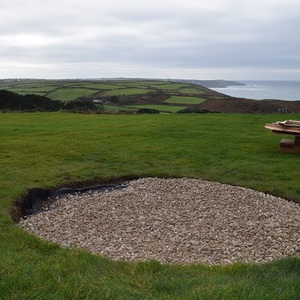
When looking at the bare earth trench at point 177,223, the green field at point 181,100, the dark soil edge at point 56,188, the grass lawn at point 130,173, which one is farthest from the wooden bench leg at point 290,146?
the green field at point 181,100

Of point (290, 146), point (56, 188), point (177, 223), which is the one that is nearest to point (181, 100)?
point (290, 146)

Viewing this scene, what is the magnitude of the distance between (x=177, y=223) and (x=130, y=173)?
3977mm

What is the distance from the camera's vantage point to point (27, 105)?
124 feet

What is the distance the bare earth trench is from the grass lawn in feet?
2.38

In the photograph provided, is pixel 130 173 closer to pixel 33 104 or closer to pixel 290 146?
pixel 290 146

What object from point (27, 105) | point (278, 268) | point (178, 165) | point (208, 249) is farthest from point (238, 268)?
point (27, 105)

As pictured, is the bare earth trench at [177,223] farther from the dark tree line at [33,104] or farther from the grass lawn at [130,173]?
the dark tree line at [33,104]

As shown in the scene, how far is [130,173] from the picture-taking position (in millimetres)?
12438

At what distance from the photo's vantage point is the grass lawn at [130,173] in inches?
195

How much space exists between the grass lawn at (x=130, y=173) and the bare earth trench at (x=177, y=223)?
724 millimetres

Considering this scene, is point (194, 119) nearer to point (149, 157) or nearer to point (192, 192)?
point (149, 157)

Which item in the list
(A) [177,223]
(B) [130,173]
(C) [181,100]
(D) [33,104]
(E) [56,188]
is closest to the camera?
(A) [177,223]

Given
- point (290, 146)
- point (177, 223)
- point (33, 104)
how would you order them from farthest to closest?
1. point (33, 104)
2. point (290, 146)
3. point (177, 223)

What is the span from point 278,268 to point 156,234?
2656mm
